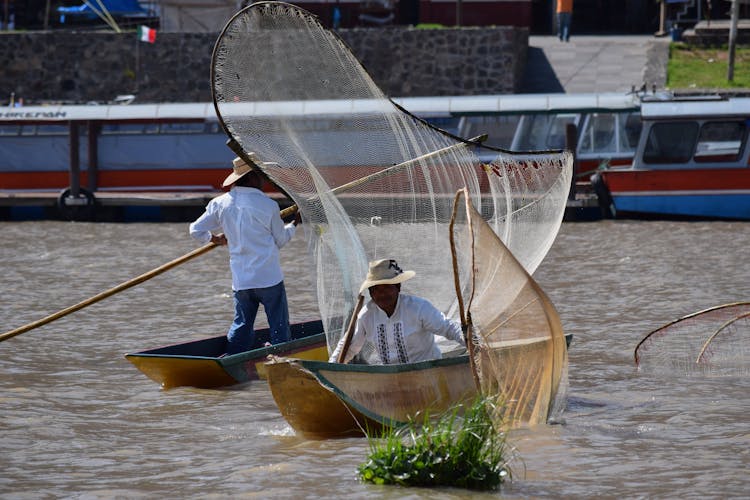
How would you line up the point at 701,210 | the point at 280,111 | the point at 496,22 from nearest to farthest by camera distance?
the point at 280,111
the point at 701,210
the point at 496,22

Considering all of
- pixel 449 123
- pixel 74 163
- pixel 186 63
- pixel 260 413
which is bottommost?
pixel 260 413

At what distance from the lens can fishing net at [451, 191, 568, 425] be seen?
7355 millimetres

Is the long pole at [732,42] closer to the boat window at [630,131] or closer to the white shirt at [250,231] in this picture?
the boat window at [630,131]

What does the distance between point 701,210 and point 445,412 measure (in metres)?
14.2

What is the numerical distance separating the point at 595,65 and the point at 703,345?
741 inches

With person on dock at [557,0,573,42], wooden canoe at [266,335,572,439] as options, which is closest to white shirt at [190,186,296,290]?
wooden canoe at [266,335,572,439]

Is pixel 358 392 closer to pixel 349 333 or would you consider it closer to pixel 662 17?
pixel 349 333

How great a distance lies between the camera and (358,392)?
24.9 ft

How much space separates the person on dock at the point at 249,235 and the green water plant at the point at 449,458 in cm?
259

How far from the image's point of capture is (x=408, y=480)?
21.7 ft

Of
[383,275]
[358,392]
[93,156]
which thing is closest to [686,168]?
[93,156]

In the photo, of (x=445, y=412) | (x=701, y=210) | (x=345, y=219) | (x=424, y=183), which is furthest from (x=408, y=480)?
(x=701, y=210)

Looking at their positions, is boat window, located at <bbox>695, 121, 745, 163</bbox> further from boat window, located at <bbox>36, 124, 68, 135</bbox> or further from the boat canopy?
the boat canopy

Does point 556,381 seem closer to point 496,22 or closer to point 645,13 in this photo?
point 496,22
